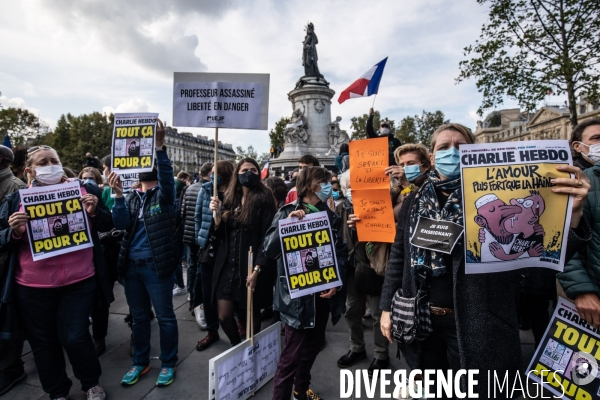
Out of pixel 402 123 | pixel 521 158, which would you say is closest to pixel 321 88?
pixel 402 123

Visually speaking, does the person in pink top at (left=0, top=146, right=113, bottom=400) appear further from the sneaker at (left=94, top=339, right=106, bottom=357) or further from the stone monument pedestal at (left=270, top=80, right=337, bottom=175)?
the stone monument pedestal at (left=270, top=80, right=337, bottom=175)

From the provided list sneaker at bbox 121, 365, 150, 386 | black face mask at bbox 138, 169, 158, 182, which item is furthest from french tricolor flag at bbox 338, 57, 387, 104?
sneaker at bbox 121, 365, 150, 386

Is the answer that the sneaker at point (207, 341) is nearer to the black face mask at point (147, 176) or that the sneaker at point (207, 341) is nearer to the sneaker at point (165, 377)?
the sneaker at point (165, 377)

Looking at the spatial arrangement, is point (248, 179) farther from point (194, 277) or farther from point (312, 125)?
point (312, 125)

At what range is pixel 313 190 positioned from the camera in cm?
A: 308

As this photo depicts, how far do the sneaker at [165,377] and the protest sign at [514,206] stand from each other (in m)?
3.08

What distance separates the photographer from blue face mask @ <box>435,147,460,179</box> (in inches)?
82.1

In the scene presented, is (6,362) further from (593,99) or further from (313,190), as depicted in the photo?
(593,99)

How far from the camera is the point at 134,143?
344 centimetres

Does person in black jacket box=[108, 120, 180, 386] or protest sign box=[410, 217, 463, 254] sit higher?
protest sign box=[410, 217, 463, 254]

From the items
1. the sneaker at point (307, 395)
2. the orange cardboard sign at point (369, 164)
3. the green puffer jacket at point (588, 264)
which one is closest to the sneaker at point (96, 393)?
the sneaker at point (307, 395)

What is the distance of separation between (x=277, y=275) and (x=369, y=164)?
4.48ft

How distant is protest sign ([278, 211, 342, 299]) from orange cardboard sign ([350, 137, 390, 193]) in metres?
0.64

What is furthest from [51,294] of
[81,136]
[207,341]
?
[81,136]
